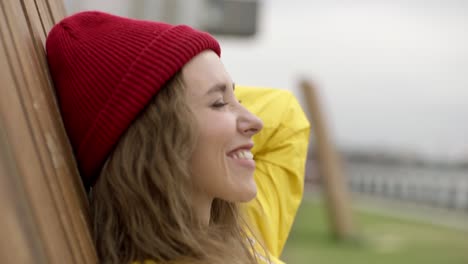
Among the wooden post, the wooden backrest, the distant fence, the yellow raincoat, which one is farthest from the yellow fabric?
the distant fence

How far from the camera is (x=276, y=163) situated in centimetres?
175

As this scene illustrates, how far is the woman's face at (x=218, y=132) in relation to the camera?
1368mm

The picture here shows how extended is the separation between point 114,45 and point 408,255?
7.53 m

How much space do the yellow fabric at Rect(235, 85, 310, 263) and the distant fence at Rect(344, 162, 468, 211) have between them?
9.93 m

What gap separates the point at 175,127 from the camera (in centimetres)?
134

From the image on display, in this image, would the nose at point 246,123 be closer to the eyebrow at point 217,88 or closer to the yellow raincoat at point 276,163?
the eyebrow at point 217,88

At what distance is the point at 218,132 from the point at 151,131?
0.41 ft

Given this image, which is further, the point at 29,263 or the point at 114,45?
the point at 114,45

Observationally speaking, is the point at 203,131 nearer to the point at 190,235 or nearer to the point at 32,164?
the point at 190,235

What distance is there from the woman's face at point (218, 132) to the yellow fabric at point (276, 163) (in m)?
0.30

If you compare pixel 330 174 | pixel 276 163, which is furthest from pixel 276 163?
pixel 330 174

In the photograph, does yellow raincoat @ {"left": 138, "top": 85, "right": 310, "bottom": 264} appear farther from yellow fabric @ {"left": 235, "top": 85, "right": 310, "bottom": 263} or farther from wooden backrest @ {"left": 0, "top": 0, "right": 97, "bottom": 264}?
wooden backrest @ {"left": 0, "top": 0, "right": 97, "bottom": 264}

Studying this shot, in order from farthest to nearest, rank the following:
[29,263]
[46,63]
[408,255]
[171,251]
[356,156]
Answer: [356,156]
[408,255]
[46,63]
[171,251]
[29,263]

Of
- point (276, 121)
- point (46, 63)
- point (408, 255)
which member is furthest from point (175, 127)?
point (408, 255)
